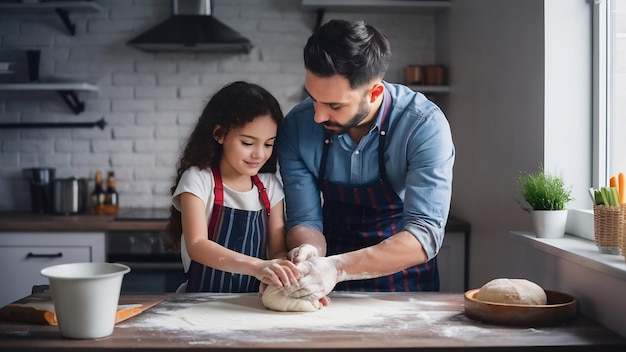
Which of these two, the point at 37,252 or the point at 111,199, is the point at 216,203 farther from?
the point at 111,199

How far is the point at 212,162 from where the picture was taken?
222 centimetres

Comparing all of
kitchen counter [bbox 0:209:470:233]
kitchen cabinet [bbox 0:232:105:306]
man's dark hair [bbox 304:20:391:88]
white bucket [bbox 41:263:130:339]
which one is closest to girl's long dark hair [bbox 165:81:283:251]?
man's dark hair [bbox 304:20:391:88]

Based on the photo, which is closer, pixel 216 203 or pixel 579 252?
pixel 579 252

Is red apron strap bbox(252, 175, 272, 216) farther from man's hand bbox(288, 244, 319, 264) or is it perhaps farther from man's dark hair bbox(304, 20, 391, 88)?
man's dark hair bbox(304, 20, 391, 88)

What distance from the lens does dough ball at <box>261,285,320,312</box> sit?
1.77 meters

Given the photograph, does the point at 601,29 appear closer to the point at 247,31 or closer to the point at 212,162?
the point at 212,162

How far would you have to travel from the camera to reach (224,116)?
2.16 meters

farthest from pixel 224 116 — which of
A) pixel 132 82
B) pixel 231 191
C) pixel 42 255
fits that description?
pixel 132 82

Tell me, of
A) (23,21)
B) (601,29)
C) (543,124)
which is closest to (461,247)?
(543,124)

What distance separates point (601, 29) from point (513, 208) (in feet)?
2.50

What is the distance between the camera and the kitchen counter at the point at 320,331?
1.46 meters

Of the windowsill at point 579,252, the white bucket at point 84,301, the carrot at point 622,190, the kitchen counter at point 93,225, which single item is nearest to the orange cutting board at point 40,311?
the white bucket at point 84,301

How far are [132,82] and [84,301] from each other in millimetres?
2766

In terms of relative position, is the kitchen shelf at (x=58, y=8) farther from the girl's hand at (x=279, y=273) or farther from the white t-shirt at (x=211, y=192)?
the girl's hand at (x=279, y=273)
